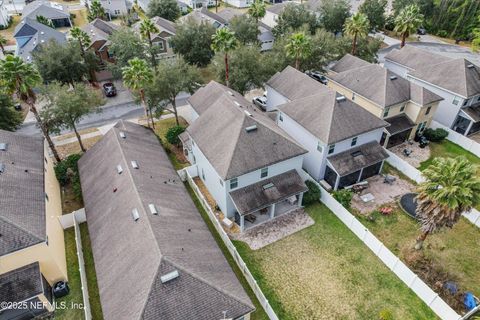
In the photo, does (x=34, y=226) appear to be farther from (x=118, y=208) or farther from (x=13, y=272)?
(x=118, y=208)

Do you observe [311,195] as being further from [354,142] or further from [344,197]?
[354,142]

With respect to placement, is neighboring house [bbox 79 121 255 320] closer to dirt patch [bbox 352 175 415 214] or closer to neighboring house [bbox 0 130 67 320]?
neighboring house [bbox 0 130 67 320]

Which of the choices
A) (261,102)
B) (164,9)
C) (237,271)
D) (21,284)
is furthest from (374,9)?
(21,284)

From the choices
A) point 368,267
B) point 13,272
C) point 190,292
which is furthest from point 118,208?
point 368,267

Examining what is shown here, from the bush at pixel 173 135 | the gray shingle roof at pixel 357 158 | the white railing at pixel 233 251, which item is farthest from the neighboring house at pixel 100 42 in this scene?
the gray shingle roof at pixel 357 158

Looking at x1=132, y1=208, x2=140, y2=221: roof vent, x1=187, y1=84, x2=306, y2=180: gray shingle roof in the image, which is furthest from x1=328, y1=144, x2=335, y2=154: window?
x1=132, y1=208, x2=140, y2=221: roof vent

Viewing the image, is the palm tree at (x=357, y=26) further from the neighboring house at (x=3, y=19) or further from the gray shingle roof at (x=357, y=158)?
the neighboring house at (x=3, y=19)
